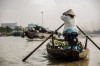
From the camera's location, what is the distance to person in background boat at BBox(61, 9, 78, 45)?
9.55m

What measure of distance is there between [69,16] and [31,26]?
30558 mm

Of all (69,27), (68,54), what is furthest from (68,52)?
(69,27)

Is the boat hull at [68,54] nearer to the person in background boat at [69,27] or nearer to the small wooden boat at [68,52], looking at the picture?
the small wooden boat at [68,52]

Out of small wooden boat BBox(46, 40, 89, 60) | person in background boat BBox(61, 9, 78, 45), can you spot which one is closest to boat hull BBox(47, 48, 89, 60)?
small wooden boat BBox(46, 40, 89, 60)

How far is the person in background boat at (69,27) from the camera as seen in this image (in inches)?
376

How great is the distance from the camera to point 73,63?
9.45 metres

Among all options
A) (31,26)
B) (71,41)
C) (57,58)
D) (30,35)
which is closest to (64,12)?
(71,41)

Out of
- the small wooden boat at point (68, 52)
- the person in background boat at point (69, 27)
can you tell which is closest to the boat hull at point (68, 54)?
the small wooden boat at point (68, 52)

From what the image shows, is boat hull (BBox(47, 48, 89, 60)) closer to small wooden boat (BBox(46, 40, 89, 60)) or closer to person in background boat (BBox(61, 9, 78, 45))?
small wooden boat (BBox(46, 40, 89, 60))

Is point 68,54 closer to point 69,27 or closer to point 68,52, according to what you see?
point 68,52

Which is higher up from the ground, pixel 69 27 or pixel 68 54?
pixel 69 27

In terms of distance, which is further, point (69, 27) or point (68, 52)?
point (69, 27)

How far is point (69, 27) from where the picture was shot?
32.2 feet

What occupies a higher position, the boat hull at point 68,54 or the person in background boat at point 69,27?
the person in background boat at point 69,27
